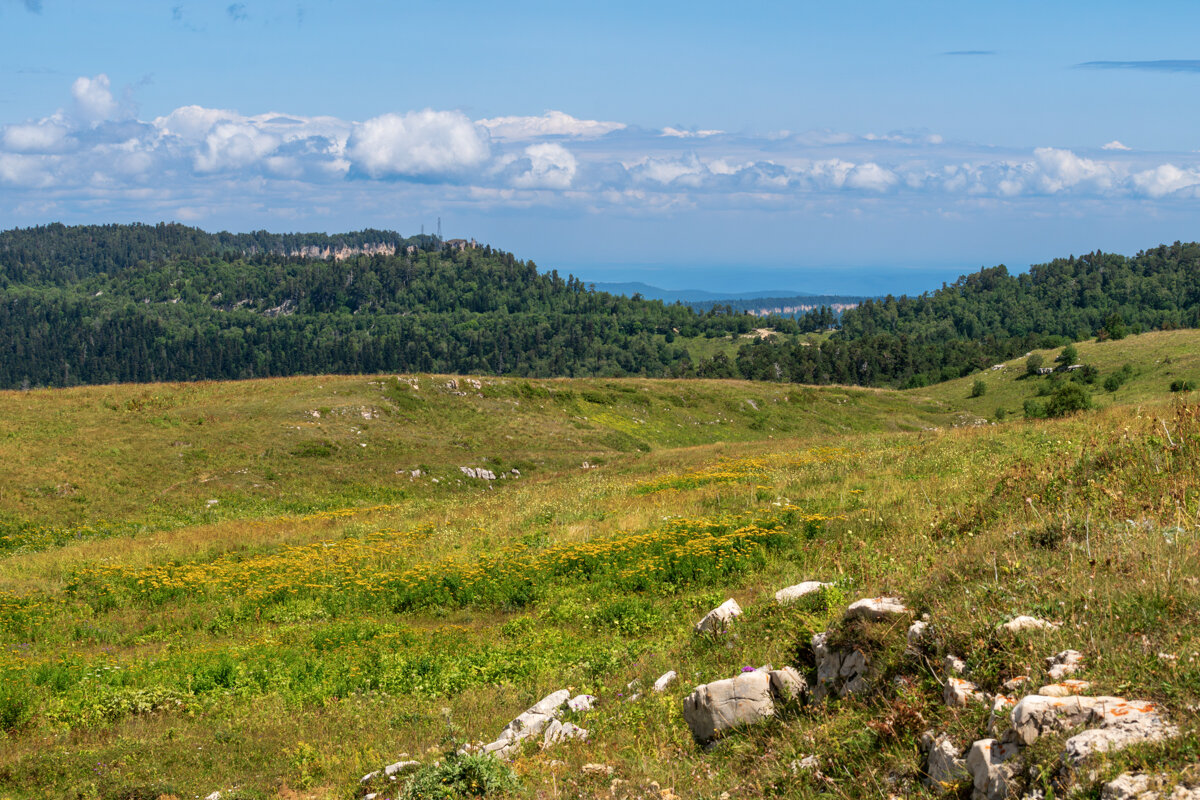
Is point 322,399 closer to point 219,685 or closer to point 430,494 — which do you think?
point 430,494

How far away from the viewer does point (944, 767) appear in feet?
18.4

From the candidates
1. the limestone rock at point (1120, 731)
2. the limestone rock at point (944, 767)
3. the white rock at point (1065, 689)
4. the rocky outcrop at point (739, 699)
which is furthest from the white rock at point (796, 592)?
the limestone rock at point (1120, 731)

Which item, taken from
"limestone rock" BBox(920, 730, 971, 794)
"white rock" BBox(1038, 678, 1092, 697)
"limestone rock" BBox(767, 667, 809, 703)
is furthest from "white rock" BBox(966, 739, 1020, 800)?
"limestone rock" BBox(767, 667, 809, 703)

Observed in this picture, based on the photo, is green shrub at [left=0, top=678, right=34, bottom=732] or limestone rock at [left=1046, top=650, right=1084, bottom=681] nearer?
limestone rock at [left=1046, top=650, right=1084, bottom=681]

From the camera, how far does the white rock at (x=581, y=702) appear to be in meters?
8.95

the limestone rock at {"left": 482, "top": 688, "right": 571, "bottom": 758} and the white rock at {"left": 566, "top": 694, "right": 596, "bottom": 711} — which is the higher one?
the white rock at {"left": 566, "top": 694, "right": 596, "bottom": 711}

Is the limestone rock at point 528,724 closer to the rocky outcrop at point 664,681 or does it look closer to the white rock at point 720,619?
the rocky outcrop at point 664,681

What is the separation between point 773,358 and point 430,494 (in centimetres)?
15094

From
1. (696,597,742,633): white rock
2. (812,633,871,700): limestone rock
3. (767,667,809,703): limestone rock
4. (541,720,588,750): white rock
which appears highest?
(812,633,871,700): limestone rock

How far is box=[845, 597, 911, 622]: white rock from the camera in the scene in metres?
7.53

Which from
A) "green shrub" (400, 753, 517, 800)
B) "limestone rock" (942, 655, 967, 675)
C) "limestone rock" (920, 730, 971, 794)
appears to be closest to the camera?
"limestone rock" (920, 730, 971, 794)

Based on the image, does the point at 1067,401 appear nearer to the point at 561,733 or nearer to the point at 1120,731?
the point at 561,733

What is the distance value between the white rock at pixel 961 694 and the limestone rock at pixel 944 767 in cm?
37

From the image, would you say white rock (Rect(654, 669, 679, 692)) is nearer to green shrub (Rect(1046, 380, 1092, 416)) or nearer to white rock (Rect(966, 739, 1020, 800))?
white rock (Rect(966, 739, 1020, 800))
